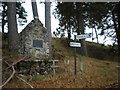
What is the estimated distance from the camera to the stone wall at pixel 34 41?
1116 cm

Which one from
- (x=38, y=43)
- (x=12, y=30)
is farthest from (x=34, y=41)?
(x=12, y=30)

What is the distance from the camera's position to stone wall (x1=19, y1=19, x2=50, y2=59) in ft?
36.6

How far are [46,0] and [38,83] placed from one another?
322 inches

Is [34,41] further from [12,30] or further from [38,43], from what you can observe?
[12,30]

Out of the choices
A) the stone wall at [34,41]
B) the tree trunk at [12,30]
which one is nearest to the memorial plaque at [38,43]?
the stone wall at [34,41]

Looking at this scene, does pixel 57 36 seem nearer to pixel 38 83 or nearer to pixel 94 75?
pixel 94 75

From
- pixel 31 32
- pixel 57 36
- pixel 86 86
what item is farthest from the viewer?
pixel 57 36

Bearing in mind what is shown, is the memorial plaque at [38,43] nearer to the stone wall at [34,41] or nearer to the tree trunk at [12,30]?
the stone wall at [34,41]

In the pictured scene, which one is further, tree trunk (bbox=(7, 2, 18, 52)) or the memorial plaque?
tree trunk (bbox=(7, 2, 18, 52))

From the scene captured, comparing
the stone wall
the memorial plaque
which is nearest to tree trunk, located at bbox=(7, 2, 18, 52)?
the stone wall

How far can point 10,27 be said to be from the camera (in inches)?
487

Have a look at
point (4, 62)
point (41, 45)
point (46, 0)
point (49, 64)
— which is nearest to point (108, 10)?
point (46, 0)

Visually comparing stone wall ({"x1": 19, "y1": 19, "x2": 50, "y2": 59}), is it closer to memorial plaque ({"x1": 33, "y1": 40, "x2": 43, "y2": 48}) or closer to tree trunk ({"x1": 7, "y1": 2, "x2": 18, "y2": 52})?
memorial plaque ({"x1": 33, "y1": 40, "x2": 43, "y2": 48})

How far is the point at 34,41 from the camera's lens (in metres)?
11.3
